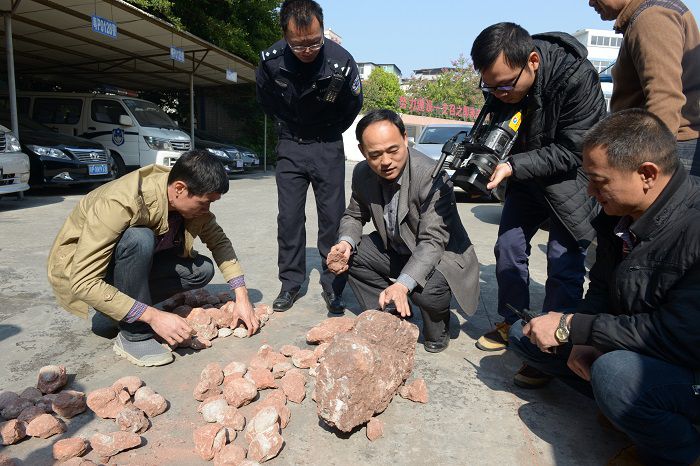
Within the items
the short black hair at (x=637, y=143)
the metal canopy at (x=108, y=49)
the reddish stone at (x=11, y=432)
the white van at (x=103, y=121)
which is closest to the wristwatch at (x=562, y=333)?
the short black hair at (x=637, y=143)

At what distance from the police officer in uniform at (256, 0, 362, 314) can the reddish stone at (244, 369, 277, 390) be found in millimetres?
984

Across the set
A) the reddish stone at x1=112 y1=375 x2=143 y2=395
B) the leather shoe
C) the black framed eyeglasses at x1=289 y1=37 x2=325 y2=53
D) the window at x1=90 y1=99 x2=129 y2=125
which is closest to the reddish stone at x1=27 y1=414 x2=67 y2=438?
the reddish stone at x1=112 y1=375 x2=143 y2=395

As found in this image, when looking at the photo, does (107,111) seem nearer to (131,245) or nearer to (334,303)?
(334,303)

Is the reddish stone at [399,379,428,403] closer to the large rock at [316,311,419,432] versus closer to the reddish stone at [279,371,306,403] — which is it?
the large rock at [316,311,419,432]

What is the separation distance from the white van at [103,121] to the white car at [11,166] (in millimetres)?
3147

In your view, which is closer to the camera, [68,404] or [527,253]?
[68,404]

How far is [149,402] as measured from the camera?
6.87 ft

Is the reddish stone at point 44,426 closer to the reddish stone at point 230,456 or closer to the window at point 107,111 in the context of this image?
the reddish stone at point 230,456

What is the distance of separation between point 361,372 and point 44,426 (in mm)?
1199

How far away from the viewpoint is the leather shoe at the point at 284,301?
3343 millimetres

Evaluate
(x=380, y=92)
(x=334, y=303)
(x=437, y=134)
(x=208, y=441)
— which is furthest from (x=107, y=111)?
(x=380, y=92)

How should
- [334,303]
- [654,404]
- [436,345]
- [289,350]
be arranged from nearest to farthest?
[654,404], [289,350], [436,345], [334,303]

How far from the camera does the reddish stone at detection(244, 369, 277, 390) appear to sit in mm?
2338

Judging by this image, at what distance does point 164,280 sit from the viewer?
2.96 metres
